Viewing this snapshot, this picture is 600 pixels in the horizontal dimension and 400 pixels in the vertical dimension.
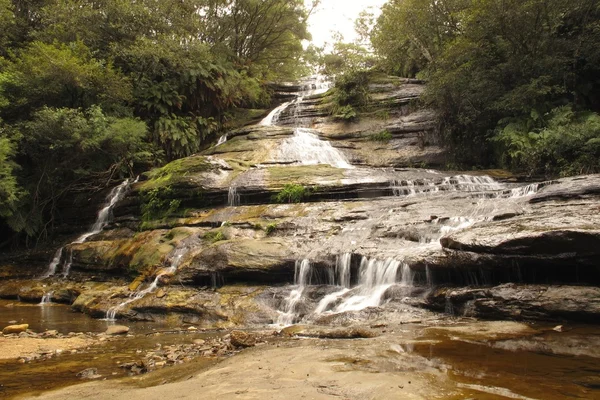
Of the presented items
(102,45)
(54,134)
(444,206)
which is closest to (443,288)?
(444,206)

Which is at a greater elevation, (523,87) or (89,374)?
(523,87)

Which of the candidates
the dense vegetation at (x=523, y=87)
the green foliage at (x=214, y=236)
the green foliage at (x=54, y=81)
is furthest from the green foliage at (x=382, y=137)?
the green foliage at (x=54, y=81)

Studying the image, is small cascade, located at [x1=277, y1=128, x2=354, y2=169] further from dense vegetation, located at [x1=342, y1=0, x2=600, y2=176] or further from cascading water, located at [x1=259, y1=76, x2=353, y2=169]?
dense vegetation, located at [x1=342, y1=0, x2=600, y2=176]

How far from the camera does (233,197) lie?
12.7 meters

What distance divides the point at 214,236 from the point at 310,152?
23.0ft

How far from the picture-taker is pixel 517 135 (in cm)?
1317

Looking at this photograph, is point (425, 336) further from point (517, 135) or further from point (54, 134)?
point (54, 134)

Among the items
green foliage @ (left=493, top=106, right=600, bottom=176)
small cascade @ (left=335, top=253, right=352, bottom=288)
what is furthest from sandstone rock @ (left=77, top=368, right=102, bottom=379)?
green foliage @ (left=493, top=106, right=600, bottom=176)

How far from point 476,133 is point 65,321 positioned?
15.4m

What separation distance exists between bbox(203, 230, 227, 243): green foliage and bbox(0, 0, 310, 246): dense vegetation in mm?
6542

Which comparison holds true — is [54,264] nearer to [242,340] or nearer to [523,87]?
[242,340]

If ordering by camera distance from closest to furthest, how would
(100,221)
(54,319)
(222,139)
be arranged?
(54,319) < (100,221) < (222,139)

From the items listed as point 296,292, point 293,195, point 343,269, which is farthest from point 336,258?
point 293,195

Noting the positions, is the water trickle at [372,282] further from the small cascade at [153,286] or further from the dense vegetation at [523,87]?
the dense vegetation at [523,87]
